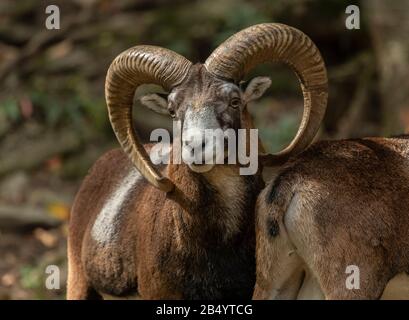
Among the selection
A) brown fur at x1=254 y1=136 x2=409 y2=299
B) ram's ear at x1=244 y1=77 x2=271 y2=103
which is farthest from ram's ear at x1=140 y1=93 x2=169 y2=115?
brown fur at x1=254 y1=136 x2=409 y2=299

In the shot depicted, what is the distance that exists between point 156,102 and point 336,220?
2.32 metres

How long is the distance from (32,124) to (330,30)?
5.36 meters

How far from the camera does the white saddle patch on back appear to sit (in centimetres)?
1063

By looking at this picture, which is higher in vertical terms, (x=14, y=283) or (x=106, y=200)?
(x=106, y=200)

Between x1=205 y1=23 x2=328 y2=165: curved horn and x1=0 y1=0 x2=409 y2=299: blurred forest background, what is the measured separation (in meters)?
6.40

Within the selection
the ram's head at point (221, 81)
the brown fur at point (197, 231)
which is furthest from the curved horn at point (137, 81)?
the brown fur at point (197, 231)

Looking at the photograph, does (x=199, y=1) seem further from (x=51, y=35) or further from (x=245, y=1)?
(x=51, y=35)

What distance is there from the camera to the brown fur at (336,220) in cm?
823

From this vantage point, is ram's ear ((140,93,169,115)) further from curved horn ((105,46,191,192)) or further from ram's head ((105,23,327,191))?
curved horn ((105,46,191,192))

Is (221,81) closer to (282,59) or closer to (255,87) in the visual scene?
(255,87)

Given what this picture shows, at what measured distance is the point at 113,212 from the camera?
10.8 m

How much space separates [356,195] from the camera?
8422 millimetres

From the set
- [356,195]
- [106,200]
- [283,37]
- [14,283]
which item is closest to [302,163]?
[356,195]

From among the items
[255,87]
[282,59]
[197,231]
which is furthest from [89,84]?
[197,231]
